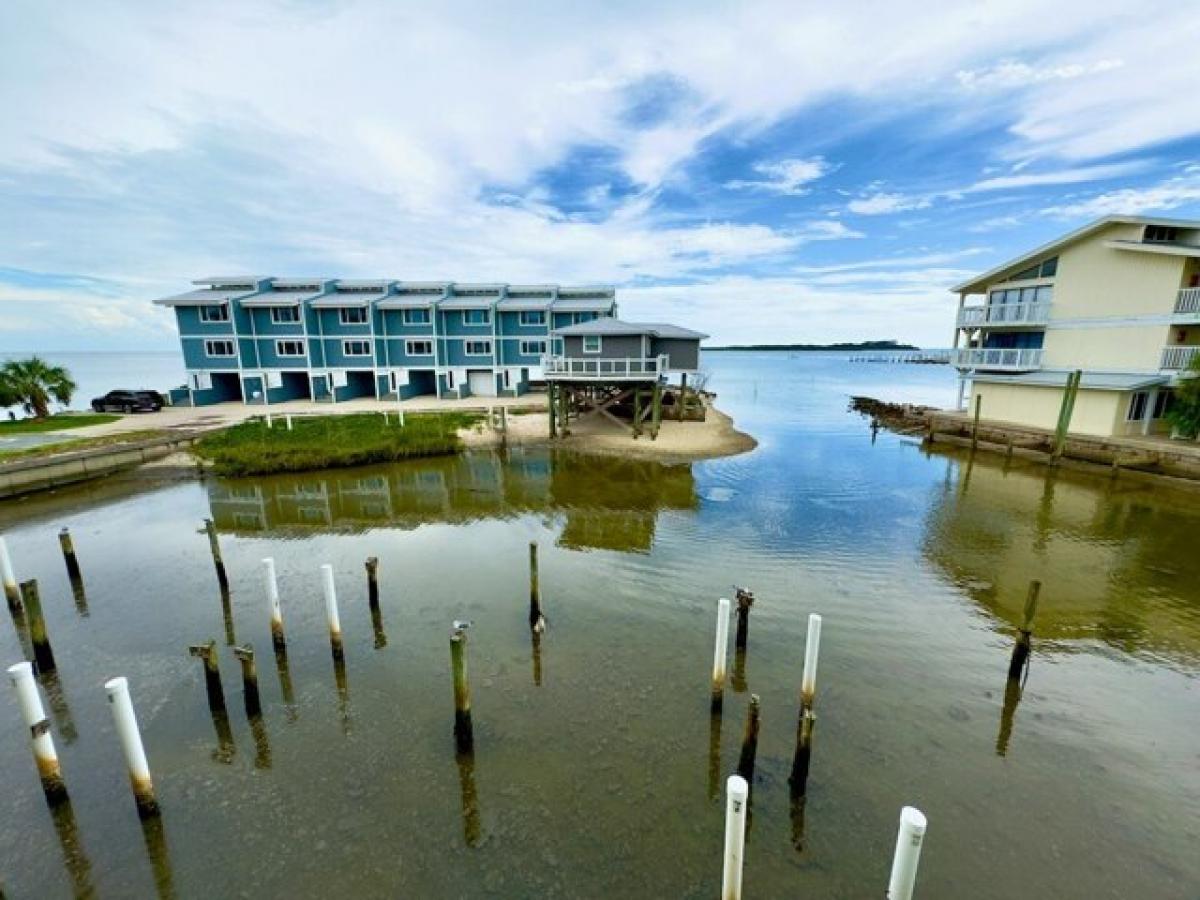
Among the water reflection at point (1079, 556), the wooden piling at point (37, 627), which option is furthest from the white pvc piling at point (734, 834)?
the wooden piling at point (37, 627)

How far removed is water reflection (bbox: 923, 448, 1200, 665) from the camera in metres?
12.9

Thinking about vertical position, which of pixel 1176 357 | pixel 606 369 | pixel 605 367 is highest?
pixel 1176 357

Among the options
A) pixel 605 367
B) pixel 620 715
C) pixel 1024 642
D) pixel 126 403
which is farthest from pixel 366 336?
pixel 1024 642

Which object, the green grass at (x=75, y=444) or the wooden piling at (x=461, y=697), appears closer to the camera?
the wooden piling at (x=461, y=697)

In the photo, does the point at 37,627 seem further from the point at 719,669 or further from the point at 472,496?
the point at 472,496

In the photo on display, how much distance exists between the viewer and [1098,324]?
30.9m

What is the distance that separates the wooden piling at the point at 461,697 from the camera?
26.9ft

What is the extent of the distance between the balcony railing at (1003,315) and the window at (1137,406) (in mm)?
6815

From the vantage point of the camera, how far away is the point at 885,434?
1639 inches

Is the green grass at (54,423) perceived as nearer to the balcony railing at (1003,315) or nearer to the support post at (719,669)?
the support post at (719,669)

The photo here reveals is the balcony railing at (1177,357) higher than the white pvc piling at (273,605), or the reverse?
the balcony railing at (1177,357)

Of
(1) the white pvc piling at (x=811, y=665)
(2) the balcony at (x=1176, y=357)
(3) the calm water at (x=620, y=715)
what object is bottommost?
(3) the calm water at (x=620, y=715)

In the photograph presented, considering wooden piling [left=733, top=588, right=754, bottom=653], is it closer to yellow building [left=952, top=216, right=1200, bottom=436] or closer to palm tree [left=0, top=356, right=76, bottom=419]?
yellow building [left=952, top=216, right=1200, bottom=436]

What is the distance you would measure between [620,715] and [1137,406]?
1437 inches
